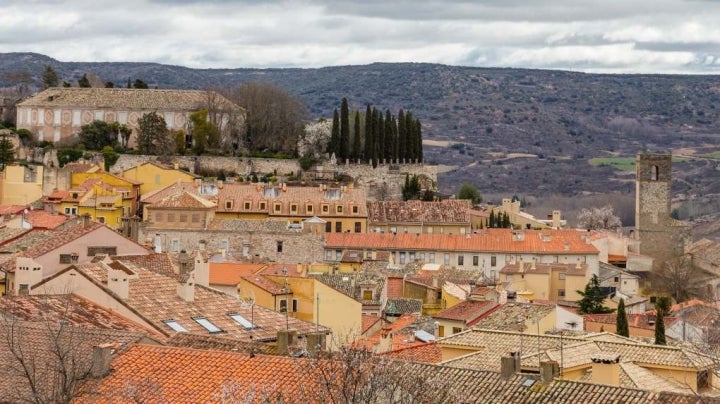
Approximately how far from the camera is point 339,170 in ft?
331

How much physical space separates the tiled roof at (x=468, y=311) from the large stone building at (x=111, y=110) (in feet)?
200

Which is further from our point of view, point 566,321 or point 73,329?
point 566,321

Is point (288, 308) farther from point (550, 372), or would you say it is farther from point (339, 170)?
point (339, 170)

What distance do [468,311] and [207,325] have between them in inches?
497

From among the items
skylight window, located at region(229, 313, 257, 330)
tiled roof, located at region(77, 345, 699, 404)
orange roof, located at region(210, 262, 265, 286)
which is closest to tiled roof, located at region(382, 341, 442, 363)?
skylight window, located at region(229, 313, 257, 330)

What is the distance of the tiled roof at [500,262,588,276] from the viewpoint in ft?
234

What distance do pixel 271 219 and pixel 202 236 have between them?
6.47 m

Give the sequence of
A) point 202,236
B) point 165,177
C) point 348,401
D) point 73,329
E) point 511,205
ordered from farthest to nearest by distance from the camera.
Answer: point 511,205, point 165,177, point 202,236, point 73,329, point 348,401

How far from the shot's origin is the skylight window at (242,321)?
1362 inches

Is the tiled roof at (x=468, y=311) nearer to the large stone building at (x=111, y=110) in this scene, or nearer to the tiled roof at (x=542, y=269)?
the tiled roof at (x=542, y=269)

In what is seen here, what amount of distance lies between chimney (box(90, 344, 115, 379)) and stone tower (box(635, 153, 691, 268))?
71.9 meters

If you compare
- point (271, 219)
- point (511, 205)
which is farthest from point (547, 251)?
point (511, 205)

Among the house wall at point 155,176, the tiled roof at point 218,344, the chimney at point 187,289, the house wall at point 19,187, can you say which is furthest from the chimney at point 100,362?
the house wall at point 155,176

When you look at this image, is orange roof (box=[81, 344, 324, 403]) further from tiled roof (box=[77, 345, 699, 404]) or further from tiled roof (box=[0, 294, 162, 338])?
tiled roof (box=[0, 294, 162, 338])
